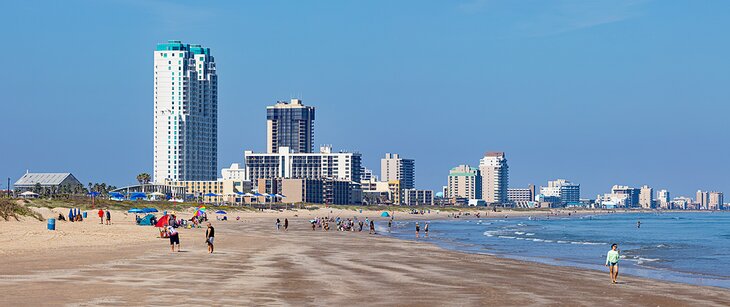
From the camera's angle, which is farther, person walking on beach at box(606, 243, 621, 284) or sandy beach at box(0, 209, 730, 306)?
person walking on beach at box(606, 243, 621, 284)

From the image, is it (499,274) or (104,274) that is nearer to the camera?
(104,274)

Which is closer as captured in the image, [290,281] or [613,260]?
[290,281]

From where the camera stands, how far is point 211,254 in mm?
46375

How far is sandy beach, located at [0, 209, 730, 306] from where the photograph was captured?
84.5ft

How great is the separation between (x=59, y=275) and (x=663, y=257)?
40085mm

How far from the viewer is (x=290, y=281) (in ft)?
103

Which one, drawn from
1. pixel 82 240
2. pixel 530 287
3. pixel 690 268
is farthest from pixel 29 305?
pixel 690 268

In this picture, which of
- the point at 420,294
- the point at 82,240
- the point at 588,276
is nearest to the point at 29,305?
the point at 420,294

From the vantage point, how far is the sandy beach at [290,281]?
84.5ft

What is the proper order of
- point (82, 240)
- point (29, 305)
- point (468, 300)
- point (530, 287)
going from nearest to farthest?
point (29, 305) < point (468, 300) < point (530, 287) < point (82, 240)

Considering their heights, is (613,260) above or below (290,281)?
above

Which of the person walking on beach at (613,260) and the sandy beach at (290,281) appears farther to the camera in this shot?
the person walking on beach at (613,260)

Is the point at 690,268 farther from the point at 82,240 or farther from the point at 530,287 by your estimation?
the point at 82,240

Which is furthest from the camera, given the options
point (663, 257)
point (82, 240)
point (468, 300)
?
point (663, 257)
